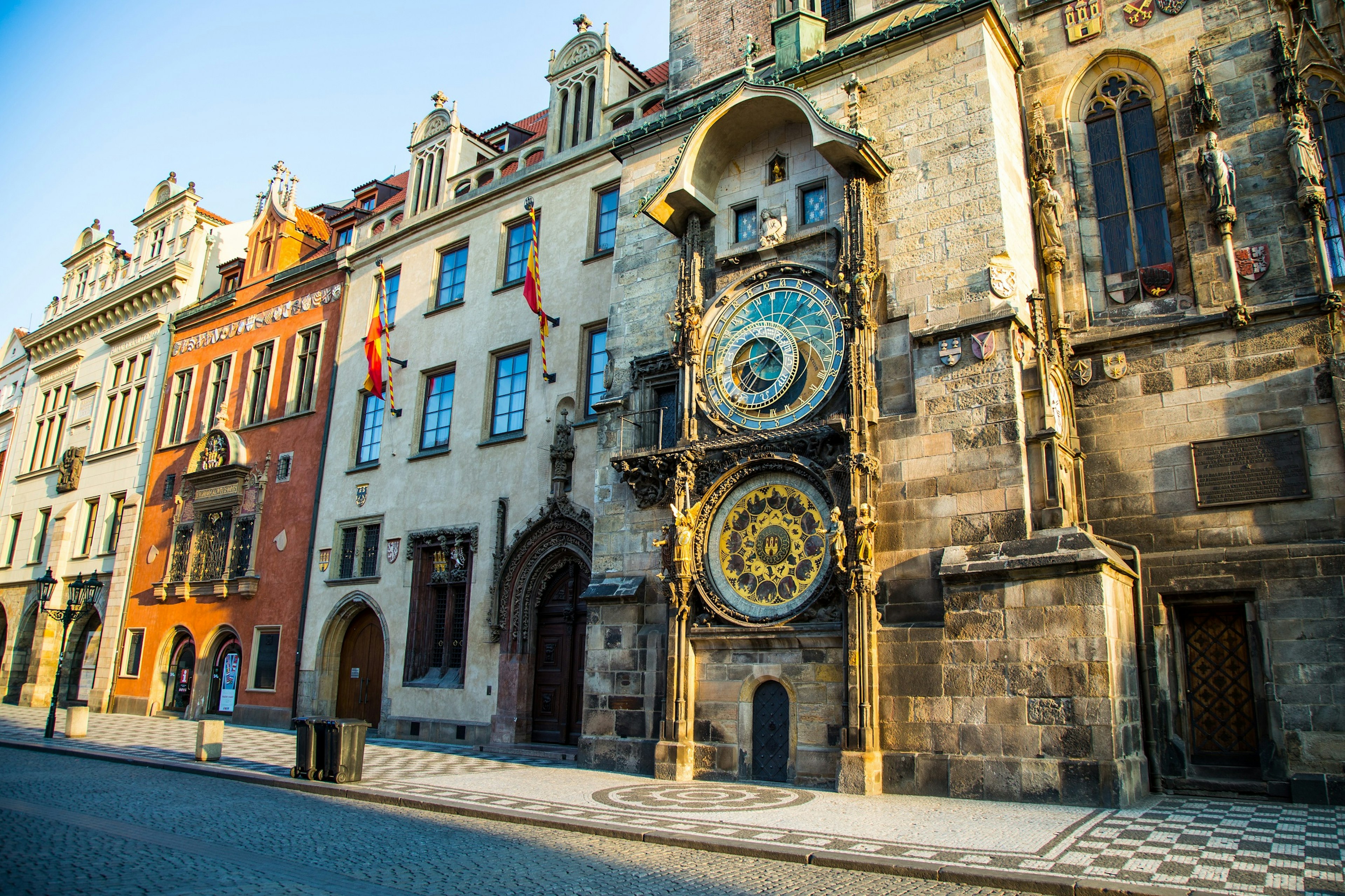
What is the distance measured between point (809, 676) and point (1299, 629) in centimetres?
642

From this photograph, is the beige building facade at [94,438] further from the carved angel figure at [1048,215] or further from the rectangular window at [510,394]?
the carved angel figure at [1048,215]

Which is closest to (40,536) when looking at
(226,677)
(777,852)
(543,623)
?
(226,677)

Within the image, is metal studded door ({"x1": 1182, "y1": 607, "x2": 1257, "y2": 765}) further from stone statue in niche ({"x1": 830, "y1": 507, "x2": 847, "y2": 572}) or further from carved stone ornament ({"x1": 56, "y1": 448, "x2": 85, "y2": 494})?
carved stone ornament ({"x1": 56, "y1": 448, "x2": 85, "y2": 494})

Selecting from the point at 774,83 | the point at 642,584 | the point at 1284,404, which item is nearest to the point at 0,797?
the point at 642,584

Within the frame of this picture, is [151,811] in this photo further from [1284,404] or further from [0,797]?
[1284,404]

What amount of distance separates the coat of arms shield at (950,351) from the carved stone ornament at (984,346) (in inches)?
7.5

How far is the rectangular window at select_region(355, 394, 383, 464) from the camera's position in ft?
79.8

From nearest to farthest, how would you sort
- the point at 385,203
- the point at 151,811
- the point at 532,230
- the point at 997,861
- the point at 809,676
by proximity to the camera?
1. the point at 997,861
2. the point at 151,811
3. the point at 809,676
4. the point at 532,230
5. the point at 385,203

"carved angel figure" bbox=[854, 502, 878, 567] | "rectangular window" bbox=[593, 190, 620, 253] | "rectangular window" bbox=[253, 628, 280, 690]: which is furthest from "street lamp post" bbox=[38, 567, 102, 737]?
"carved angel figure" bbox=[854, 502, 878, 567]

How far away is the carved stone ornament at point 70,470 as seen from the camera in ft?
110

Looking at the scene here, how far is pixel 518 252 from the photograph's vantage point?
74.7 ft

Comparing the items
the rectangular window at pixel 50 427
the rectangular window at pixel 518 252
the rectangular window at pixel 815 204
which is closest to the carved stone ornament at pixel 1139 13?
the rectangular window at pixel 815 204

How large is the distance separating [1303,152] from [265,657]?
2554cm

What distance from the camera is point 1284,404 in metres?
12.6
